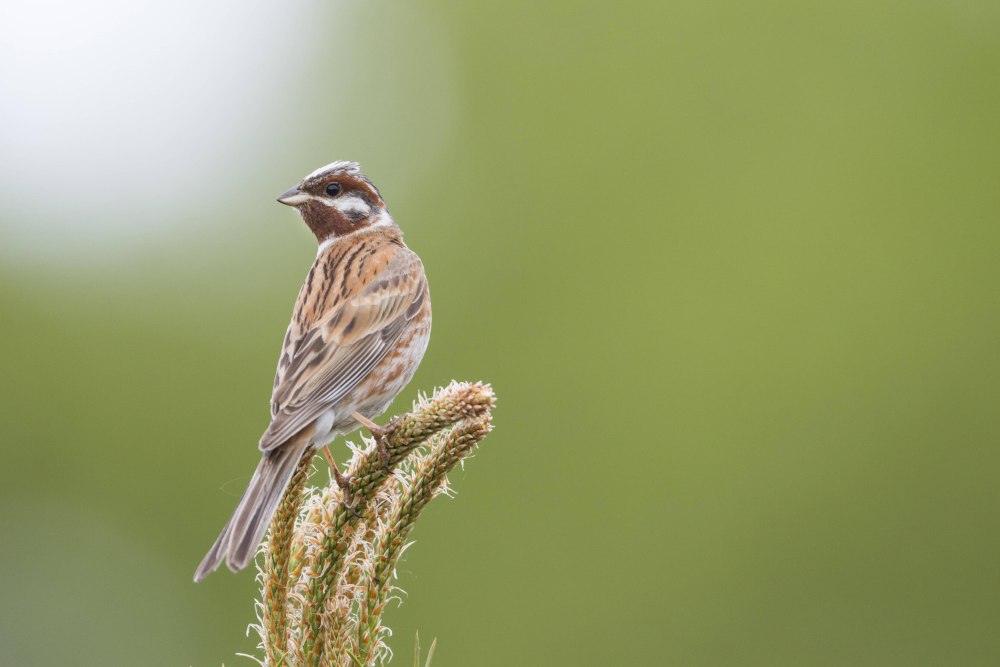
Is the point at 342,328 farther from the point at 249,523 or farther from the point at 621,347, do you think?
the point at 621,347

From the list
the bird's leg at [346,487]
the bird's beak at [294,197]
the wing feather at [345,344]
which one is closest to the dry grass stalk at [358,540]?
the bird's leg at [346,487]

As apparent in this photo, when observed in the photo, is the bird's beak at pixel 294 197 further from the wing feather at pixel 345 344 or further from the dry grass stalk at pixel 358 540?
the dry grass stalk at pixel 358 540

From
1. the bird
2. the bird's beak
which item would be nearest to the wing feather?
the bird

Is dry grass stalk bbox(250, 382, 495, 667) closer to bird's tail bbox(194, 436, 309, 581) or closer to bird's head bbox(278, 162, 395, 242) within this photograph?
bird's tail bbox(194, 436, 309, 581)

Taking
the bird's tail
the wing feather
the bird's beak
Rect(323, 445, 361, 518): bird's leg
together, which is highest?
the bird's beak

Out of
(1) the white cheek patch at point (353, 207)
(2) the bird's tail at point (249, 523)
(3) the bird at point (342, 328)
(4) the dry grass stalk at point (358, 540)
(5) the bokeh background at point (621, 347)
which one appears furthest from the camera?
(5) the bokeh background at point (621, 347)

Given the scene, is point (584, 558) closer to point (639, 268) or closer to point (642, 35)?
point (639, 268)

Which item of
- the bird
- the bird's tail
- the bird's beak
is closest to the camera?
the bird's tail
